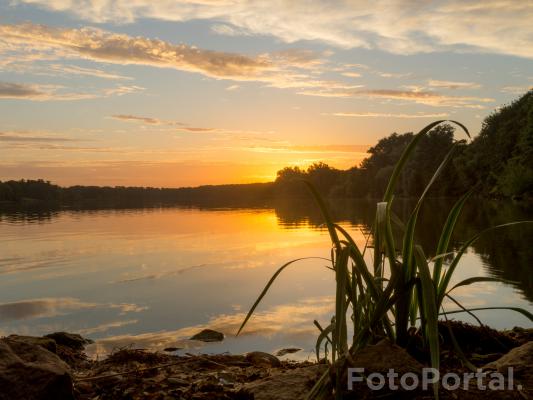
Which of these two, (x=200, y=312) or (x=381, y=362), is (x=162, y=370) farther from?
(x=200, y=312)

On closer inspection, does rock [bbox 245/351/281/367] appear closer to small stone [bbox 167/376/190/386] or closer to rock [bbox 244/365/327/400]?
small stone [bbox 167/376/190/386]

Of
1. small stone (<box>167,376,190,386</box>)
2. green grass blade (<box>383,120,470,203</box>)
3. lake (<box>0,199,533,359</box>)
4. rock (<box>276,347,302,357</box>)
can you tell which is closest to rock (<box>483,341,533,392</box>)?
green grass blade (<box>383,120,470,203</box>)

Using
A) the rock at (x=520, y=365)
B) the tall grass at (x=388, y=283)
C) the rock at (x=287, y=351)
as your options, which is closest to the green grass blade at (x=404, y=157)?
the tall grass at (x=388, y=283)

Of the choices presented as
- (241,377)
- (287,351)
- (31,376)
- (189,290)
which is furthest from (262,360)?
(189,290)

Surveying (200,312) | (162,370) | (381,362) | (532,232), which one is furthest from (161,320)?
(532,232)

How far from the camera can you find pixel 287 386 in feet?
8.84

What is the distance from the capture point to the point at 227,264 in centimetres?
1410

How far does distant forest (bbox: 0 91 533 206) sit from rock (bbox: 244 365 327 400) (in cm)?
2593

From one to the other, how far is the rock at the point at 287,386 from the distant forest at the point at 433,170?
85.1 ft

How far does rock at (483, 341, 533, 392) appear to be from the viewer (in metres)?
2.41

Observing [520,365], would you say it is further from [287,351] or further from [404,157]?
[287,351]

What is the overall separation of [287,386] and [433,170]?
85.3m

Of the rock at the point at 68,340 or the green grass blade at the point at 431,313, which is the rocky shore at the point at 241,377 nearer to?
the green grass blade at the point at 431,313

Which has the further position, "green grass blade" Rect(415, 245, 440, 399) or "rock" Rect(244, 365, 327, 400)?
"rock" Rect(244, 365, 327, 400)
